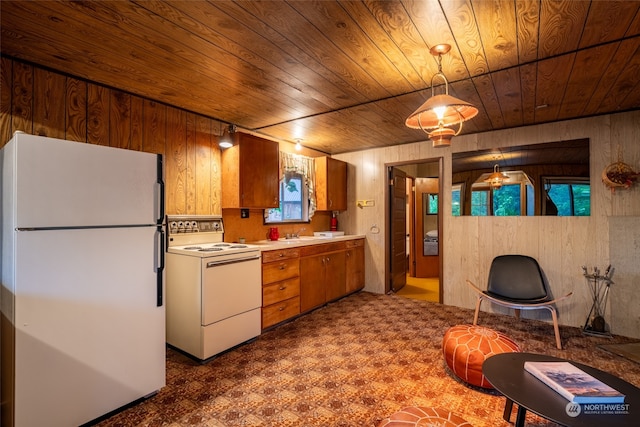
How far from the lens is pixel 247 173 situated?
340 centimetres

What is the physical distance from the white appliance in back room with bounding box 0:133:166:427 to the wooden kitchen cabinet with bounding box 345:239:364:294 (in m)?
2.88

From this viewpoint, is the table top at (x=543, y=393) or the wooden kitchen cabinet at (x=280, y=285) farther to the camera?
the wooden kitchen cabinet at (x=280, y=285)

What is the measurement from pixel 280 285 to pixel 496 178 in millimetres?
2980

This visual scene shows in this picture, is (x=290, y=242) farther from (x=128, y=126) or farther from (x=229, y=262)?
(x=128, y=126)

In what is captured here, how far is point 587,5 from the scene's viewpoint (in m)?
1.57

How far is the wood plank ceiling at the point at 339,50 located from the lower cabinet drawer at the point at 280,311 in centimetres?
210

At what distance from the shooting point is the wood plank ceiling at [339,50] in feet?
5.32

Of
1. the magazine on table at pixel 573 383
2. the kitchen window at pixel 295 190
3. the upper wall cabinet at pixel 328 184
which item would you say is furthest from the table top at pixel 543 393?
the upper wall cabinet at pixel 328 184

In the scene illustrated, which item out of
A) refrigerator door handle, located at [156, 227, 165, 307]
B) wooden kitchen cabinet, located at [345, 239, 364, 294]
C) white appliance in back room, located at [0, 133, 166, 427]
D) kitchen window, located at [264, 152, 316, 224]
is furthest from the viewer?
wooden kitchen cabinet, located at [345, 239, 364, 294]

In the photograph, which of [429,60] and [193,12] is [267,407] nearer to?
[193,12]

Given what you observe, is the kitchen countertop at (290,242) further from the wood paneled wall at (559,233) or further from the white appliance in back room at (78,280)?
the wood paneled wall at (559,233)

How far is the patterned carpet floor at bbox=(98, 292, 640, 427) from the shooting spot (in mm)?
1879

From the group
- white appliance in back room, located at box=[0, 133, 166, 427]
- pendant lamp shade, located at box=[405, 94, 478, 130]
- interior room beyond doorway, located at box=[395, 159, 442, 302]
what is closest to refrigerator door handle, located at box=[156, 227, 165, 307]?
white appliance in back room, located at box=[0, 133, 166, 427]

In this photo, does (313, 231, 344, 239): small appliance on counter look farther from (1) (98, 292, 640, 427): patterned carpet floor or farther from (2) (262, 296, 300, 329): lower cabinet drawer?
(1) (98, 292, 640, 427): patterned carpet floor
